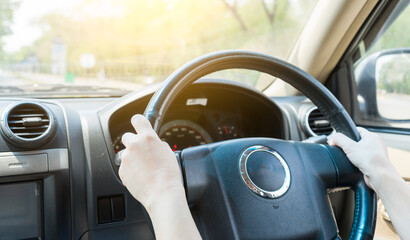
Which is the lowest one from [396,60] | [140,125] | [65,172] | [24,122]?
[65,172]

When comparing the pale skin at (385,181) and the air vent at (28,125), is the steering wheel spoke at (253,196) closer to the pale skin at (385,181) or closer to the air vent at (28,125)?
the pale skin at (385,181)

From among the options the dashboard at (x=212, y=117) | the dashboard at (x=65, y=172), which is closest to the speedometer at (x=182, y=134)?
the dashboard at (x=212, y=117)

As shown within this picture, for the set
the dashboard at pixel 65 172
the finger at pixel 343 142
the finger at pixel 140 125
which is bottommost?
the dashboard at pixel 65 172

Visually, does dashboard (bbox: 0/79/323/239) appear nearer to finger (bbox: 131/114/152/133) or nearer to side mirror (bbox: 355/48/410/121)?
finger (bbox: 131/114/152/133)

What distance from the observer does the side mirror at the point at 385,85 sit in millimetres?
2282

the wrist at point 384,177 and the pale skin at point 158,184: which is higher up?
the pale skin at point 158,184

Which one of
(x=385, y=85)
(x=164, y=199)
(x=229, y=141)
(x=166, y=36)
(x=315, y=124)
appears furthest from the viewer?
(x=166, y=36)

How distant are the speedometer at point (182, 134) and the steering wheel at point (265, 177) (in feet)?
3.07

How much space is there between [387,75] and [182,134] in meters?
1.37

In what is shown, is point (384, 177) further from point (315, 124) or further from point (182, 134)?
point (182, 134)

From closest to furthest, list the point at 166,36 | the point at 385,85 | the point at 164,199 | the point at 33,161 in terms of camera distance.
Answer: the point at 164,199
the point at 33,161
the point at 385,85
the point at 166,36

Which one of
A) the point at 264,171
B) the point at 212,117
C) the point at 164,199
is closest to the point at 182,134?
the point at 212,117

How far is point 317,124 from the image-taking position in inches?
85.7

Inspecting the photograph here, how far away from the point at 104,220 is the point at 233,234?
0.75m
